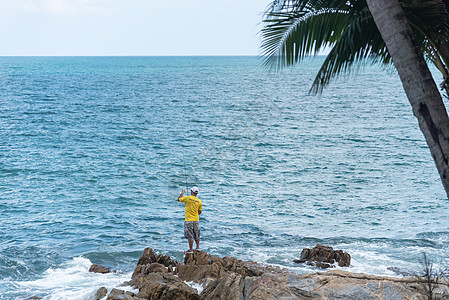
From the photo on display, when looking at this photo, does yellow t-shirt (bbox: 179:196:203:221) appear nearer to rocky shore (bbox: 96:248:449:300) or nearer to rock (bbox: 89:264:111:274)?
rocky shore (bbox: 96:248:449:300)

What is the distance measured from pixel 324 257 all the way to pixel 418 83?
9759mm

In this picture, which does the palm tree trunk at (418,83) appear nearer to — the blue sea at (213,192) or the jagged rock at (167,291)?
the blue sea at (213,192)

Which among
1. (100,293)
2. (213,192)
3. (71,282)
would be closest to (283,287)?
(100,293)

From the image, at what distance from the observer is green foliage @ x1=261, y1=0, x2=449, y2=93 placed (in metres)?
6.18

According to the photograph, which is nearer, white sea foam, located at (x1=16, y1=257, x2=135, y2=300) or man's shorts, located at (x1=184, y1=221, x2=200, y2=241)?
white sea foam, located at (x1=16, y1=257, x2=135, y2=300)

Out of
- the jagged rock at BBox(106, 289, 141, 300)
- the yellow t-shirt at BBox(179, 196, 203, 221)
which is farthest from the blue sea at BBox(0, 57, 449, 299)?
the yellow t-shirt at BBox(179, 196, 203, 221)

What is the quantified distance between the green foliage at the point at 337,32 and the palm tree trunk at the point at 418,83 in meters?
0.85

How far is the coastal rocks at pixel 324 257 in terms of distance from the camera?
44.9 ft

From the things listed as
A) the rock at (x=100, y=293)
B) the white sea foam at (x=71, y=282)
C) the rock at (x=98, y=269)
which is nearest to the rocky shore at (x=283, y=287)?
the rock at (x=100, y=293)

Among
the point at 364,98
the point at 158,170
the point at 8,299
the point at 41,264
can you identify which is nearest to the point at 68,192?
the point at 158,170

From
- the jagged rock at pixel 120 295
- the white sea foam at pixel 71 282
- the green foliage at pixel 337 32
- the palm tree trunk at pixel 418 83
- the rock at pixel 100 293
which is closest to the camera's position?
the palm tree trunk at pixel 418 83

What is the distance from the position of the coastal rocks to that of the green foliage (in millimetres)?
7923

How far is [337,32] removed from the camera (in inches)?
268

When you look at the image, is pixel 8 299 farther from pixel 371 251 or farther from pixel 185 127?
pixel 185 127
